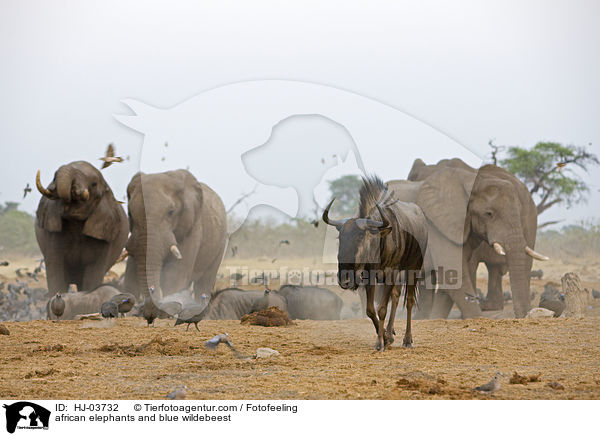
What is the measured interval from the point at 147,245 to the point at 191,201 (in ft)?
5.58

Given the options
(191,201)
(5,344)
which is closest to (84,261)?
(191,201)

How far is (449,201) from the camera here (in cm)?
1389

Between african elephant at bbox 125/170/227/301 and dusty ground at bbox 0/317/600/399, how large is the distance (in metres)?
1.81

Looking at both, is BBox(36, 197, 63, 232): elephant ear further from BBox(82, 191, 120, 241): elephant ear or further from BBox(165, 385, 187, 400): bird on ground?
BBox(165, 385, 187, 400): bird on ground

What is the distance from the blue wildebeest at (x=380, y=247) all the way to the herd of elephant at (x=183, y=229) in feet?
15.0


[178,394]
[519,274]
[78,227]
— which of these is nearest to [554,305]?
[519,274]

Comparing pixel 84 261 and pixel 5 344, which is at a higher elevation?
pixel 84 261

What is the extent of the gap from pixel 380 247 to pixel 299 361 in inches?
58.1

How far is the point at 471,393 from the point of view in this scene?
5770 mm

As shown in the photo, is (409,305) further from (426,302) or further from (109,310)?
(426,302)

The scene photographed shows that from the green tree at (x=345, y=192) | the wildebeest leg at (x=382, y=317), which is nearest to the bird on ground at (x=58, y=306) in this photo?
the green tree at (x=345, y=192)

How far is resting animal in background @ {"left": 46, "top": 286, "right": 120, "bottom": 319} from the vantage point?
40.2 ft

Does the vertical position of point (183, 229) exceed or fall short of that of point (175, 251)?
it exceeds it
